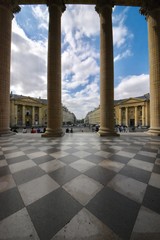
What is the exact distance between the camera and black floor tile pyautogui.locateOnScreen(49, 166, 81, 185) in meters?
3.06

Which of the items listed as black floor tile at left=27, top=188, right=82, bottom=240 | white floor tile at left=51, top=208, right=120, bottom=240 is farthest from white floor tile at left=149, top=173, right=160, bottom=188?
black floor tile at left=27, top=188, right=82, bottom=240

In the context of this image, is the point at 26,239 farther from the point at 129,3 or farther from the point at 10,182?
the point at 129,3

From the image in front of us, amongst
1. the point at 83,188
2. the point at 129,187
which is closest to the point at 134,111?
the point at 129,187

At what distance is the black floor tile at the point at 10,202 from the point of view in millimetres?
1983

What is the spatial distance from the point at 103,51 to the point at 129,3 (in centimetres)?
911

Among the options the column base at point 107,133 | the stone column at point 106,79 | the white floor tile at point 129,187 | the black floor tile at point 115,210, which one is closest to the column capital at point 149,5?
the stone column at point 106,79

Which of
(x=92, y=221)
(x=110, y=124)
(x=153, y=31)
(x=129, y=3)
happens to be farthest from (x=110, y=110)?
(x=129, y=3)

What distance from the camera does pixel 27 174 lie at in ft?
11.1

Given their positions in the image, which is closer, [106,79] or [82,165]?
Answer: [82,165]

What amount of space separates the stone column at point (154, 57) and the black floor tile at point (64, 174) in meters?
12.3

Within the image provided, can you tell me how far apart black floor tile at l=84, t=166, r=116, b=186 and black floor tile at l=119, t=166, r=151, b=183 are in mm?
400

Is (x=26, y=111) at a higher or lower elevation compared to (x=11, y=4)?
lower

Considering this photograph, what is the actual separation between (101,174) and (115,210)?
1.36 metres

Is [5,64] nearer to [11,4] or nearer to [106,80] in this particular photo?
[11,4]
